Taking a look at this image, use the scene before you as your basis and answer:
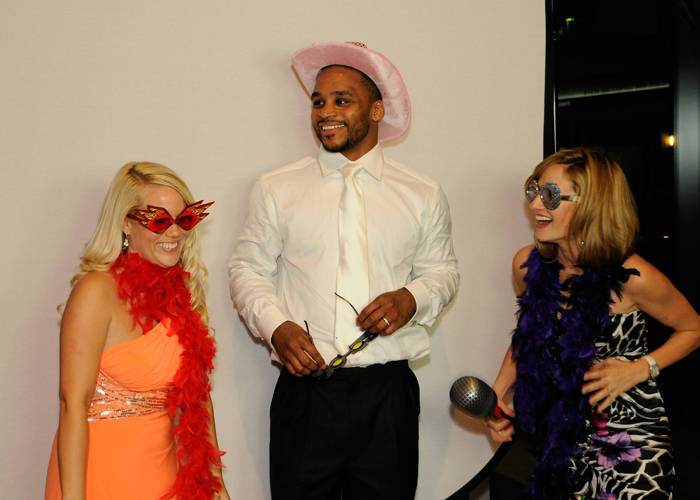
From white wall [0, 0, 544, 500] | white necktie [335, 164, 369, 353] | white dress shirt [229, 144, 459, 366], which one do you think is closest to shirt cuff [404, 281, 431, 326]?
white dress shirt [229, 144, 459, 366]

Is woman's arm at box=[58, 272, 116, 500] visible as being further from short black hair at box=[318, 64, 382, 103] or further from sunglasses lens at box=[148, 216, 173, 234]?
short black hair at box=[318, 64, 382, 103]

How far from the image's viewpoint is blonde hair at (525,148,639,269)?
192 centimetres

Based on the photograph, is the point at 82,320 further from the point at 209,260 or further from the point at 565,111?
the point at 565,111

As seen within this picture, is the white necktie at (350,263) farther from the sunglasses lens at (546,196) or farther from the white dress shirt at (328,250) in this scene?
the sunglasses lens at (546,196)

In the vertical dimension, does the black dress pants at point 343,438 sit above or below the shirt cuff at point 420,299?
below

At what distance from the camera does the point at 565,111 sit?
8.78 ft

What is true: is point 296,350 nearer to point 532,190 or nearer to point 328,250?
point 328,250

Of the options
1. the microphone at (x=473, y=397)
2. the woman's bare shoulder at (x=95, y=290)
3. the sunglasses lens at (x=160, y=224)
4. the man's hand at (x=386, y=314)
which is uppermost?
the sunglasses lens at (x=160, y=224)

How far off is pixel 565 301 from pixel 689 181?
45.3 inches

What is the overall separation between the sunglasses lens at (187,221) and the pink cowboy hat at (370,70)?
74cm

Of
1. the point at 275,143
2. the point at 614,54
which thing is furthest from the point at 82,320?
the point at 614,54

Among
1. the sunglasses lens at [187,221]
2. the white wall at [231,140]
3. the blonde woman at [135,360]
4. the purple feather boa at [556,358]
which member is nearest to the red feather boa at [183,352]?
the blonde woman at [135,360]

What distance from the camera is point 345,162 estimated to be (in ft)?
6.75

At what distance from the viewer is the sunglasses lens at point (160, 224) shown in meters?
1.67
